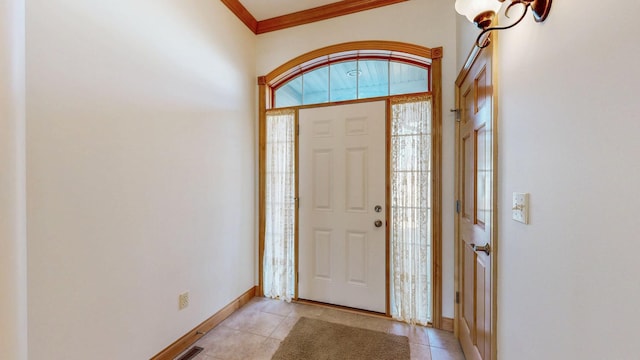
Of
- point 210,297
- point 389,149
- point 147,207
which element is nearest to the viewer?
point 147,207

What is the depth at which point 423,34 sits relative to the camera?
2264 millimetres

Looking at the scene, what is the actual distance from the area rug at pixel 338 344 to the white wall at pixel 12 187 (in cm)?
139

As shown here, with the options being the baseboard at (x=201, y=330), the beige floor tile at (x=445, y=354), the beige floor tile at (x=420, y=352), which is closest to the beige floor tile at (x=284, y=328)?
the baseboard at (x=201, y=330)

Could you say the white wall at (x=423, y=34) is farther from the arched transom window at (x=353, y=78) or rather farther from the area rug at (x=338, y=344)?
the area rug at (x=338, y=344)

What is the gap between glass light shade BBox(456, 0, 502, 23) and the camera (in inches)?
41.6

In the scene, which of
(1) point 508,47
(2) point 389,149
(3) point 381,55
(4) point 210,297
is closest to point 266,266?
(4) point 210,297

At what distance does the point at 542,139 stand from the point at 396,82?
1.71 meters

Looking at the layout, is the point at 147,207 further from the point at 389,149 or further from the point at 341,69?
the point at 341,69

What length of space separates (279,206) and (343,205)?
0.69 metres

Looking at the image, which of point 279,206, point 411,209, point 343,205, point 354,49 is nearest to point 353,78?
point 354,49

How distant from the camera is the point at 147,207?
1663 millimetres

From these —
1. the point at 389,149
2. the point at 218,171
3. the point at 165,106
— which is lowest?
the point at 218,171

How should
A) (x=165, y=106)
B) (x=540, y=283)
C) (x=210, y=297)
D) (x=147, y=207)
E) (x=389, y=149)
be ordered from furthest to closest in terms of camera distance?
(x=389, y=149)
(x=210, y=297)
(x=165, y=106)
(x=147, y=207)
(x=540, y=283)

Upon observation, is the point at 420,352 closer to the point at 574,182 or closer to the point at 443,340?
Answer: the point at 443,340
